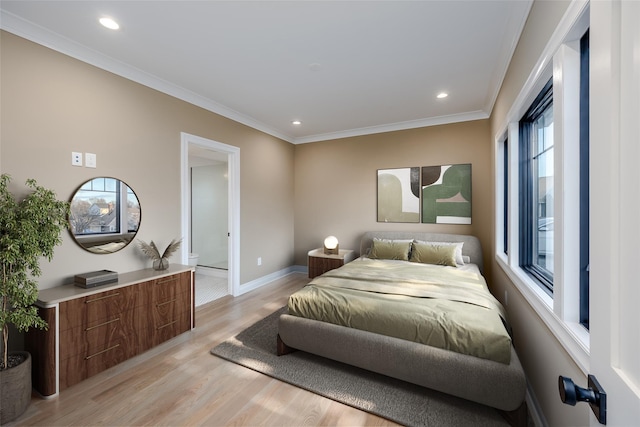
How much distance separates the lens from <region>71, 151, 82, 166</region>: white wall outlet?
2328 mm

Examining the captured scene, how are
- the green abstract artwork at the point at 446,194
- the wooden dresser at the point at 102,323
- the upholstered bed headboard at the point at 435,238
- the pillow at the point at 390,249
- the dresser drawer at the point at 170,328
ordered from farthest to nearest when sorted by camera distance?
the green abstract artwork at the point at 446,194 < the pillow at the point at 390,249 < the upholstered bed headboard at the point at 435,238 < the dresser drawer at the point at 170,328 < the wooden dresser at the point at 102,323

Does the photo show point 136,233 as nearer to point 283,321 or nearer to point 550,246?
point 283,321

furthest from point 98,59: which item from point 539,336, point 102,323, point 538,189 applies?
point 539,336

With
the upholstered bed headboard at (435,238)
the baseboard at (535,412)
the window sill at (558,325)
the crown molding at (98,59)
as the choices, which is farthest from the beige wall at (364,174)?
the baseboard at (535,412)

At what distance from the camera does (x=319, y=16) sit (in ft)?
6.58

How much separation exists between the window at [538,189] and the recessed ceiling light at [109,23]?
3.06 metres

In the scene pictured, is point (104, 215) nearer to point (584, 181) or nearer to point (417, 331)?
point (417, 331)

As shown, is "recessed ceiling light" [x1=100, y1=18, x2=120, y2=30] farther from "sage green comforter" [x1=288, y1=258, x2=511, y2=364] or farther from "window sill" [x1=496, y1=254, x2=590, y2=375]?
"window sill" [x1=496, y1=254, x2=590, y2=375]

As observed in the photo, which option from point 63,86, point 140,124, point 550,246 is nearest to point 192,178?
point 140,124

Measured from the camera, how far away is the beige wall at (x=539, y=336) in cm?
128

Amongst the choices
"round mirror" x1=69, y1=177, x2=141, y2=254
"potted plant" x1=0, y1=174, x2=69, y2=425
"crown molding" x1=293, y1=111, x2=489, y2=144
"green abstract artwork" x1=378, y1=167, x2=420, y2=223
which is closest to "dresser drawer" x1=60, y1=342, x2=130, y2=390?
"potted plant" x1=0, y1=174, x2=69, y2=425

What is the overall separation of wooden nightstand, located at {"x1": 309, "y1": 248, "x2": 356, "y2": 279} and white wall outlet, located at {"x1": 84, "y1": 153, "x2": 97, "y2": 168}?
10.1 ft

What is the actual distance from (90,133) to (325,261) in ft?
10.8

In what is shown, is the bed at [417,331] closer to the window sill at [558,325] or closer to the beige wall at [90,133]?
the window sill at [558,325]
